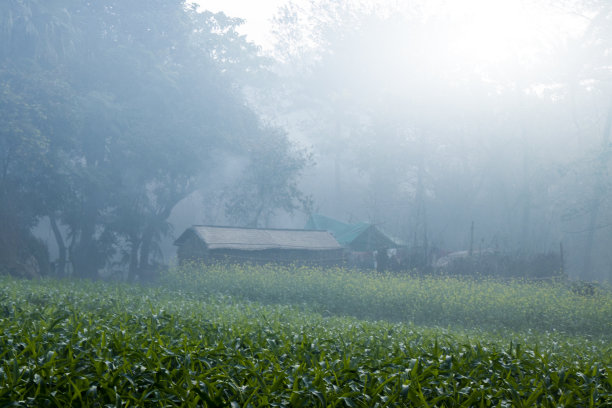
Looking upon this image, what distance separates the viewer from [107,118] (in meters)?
24.2

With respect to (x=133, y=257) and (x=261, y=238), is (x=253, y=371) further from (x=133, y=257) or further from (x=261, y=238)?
(x=133, y=257)

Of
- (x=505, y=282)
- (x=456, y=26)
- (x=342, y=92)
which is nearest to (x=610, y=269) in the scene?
(x=505, y=282)

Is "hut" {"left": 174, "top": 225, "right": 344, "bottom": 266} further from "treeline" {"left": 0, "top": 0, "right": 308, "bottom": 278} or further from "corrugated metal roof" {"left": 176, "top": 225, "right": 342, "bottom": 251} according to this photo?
"treeline" {"left": 0, "top": 0, "right": 308, "bottom": 278}

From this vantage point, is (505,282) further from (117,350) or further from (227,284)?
(117,350)

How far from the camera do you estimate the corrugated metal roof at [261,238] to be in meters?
23.3

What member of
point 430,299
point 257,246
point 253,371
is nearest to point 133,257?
point 257,246

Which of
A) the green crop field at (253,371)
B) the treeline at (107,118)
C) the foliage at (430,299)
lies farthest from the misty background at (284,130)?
the green crop field at (253,371)

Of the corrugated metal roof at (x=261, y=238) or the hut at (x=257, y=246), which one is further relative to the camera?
the corrugated metal roof at (x=261, y=238)

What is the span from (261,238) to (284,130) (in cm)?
1380

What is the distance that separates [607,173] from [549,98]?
8.19 metres

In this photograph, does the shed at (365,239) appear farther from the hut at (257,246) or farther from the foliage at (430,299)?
the foliage at (430,299)

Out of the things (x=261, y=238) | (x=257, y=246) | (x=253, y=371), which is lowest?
(x=253, y=371)

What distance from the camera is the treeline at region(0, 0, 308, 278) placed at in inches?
862

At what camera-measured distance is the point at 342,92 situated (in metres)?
42.7
